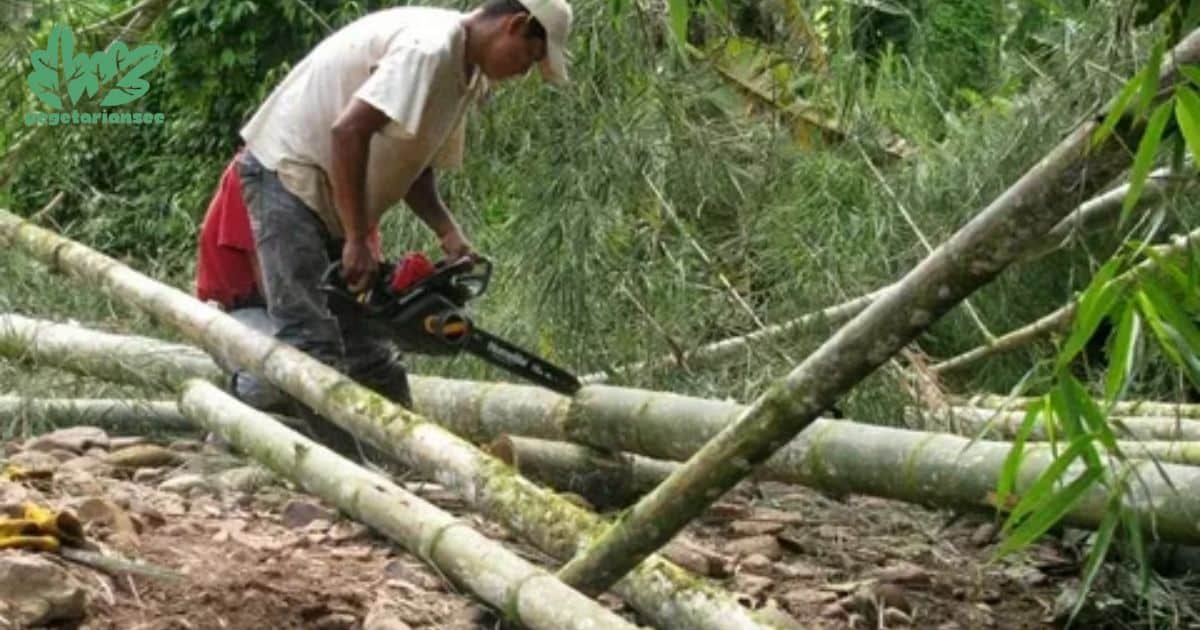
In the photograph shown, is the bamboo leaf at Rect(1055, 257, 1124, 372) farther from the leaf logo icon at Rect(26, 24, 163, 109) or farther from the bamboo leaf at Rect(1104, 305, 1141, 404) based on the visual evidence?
the leaf logo icon at Rect(26, 24, 163, 109)

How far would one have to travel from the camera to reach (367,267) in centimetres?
442

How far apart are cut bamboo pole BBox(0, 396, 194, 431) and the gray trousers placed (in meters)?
0.29

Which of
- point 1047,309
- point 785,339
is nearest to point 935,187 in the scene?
point 1047,309

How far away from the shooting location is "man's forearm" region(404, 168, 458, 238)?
490cm

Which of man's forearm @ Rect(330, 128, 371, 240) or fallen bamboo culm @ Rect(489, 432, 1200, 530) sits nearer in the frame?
fallen bamboo culm @ Rect(489, 432, 1200, 530)

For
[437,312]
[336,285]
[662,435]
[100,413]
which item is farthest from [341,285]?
[662,435]

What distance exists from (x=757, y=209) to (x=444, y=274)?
1241 millimetres

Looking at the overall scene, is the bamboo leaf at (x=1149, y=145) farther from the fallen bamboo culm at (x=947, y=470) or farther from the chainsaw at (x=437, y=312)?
the chainsaw at (x=437, y=312)

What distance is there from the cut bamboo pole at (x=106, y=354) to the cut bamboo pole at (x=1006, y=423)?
2.08m

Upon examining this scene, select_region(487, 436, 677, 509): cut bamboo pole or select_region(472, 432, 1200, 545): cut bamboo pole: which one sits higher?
select_region(472, 432, 1200, 545): cut bamboo pole

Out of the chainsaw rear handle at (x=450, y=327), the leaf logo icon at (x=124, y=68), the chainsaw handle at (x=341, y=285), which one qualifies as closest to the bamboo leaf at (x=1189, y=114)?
the chainsaw rear handle at (x=450, y=327)

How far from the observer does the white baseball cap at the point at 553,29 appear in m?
4.17

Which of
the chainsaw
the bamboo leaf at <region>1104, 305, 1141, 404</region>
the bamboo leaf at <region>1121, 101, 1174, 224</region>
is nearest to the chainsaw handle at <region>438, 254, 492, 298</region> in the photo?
the chainsaw

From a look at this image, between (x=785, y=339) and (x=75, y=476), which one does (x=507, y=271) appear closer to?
(x=785, y=339)
